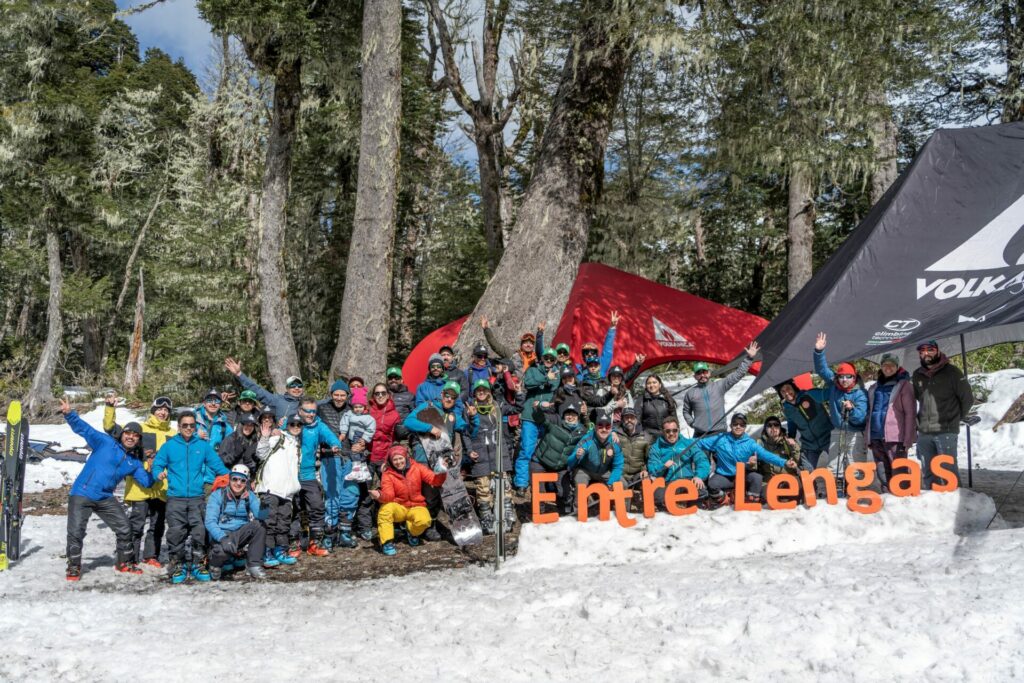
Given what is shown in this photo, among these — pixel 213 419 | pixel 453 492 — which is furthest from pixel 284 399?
pixel 453 492

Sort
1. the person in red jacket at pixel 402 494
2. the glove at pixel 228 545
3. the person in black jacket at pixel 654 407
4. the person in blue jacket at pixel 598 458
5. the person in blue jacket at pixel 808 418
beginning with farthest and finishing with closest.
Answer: the person in black jacket at pixel 654 407, the person in blue jacket at pixel 808 418, the person in blue jacket at pixel 598 458, the person in red jacket at pixel 402 494, the glove at pixel 228 545

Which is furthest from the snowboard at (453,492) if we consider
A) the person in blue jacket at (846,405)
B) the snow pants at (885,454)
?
the snow pants at (885,454)

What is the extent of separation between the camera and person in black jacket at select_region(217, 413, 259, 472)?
8.07m

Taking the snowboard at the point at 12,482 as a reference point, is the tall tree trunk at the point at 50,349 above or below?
above

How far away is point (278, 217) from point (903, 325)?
11.0m

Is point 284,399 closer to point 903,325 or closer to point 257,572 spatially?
point 257,572

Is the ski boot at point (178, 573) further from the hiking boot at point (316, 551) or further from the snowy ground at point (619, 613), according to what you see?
the hiking boot at point (316, 551)

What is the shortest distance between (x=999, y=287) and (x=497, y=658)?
16.7 ft

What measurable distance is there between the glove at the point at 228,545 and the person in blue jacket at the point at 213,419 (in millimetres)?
1271

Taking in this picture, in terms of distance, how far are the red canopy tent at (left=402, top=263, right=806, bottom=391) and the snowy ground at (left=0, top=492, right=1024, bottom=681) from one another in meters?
5.60

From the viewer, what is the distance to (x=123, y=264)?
37.0m

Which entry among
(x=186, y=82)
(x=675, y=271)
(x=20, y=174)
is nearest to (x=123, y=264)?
(x=186, y=82)

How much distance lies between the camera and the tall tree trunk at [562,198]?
11.1 meters

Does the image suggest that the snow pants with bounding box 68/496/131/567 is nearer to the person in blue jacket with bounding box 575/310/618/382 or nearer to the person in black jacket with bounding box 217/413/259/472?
the person in black jacket with bounding box 217/413/259/472
